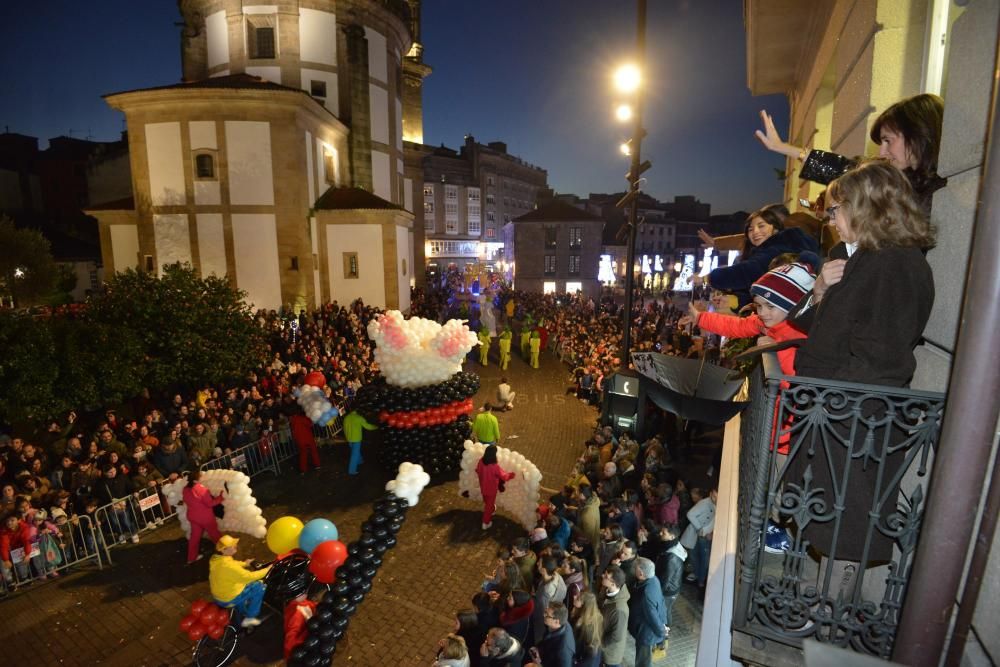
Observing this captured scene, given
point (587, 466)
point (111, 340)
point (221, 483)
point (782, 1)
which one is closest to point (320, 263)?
point (111, 340)

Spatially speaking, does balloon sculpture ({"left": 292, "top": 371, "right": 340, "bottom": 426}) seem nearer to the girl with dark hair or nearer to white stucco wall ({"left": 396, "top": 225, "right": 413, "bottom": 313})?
the girl with dark hair

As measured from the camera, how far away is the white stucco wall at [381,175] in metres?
30.8

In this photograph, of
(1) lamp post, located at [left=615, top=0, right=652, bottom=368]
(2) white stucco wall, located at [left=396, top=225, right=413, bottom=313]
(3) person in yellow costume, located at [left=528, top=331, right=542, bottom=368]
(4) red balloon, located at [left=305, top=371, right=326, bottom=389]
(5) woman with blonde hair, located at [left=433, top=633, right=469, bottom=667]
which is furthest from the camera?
(2) white stucco wall, located at [left=396, top=225, right=413, bottom=313]

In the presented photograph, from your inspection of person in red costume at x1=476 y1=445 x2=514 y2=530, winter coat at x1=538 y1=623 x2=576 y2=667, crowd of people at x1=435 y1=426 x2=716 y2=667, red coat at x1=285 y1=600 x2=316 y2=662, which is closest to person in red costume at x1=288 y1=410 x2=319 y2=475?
person in red costume at x1=476 y1=445 x2=514 y2=530

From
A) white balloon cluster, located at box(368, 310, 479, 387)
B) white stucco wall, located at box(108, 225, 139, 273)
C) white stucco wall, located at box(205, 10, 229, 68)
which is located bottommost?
white balloon cluster, located at box(368, 310, 479, 387)

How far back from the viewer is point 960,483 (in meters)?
1.78

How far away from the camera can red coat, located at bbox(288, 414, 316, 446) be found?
476 inches

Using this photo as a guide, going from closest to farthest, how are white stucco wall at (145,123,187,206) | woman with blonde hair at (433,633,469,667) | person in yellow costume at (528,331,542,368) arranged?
woman with blonde hair at (433,633,469,667) → person in yellow costume at (528,331,542,368) → white stucco wall at (145,123,187,206)

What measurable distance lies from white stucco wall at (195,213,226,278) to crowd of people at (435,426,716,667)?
21063 millimetres

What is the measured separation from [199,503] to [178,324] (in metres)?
7.08

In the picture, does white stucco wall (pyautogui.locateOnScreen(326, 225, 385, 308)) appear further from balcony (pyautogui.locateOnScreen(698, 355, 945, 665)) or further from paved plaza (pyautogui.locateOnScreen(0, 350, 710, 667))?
balcony (pyautogui.locateOnScreen(698, 355, 945, 665))

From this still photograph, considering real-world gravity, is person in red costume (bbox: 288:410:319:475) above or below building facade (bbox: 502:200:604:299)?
below

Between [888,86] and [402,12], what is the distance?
112 ft

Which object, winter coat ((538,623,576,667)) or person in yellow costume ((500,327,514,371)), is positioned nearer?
winter coat ((538,623,576,667))
